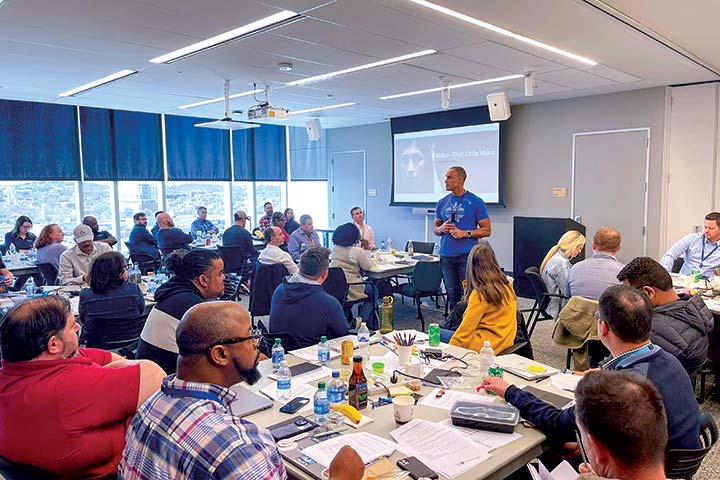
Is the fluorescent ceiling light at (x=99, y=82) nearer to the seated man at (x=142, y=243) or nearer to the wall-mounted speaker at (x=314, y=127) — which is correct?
the seated man at (x=142, y=243)

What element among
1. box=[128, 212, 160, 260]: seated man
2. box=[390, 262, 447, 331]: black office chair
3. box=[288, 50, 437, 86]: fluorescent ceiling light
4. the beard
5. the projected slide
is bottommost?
box=[390, 262, 447, 331]: black office chair

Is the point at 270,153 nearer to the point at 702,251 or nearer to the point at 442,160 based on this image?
the point at 442,160

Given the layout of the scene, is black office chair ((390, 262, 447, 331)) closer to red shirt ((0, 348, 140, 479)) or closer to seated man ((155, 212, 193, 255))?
seated man ((155, 212, 193, 255))

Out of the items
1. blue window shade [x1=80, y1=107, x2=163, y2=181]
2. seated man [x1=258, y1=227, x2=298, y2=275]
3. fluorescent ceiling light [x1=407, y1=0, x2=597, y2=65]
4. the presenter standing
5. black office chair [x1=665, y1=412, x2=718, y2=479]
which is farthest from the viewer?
blue window shade [x1=80, y1=107, x2=163, y2=181]

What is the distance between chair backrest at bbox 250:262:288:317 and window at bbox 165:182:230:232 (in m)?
5.53

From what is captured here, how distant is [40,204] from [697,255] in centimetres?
945

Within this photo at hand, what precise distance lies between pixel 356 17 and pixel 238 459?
133 inches

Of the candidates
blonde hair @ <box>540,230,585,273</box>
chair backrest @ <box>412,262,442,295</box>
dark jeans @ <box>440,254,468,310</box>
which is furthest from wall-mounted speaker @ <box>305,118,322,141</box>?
blonde hair @ <box>540,230,585,273</box>

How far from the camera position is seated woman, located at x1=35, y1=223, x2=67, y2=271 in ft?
19.1

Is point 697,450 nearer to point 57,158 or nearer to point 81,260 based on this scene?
point 81,260

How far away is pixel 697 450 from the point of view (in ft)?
6.14

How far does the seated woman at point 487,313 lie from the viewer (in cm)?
324

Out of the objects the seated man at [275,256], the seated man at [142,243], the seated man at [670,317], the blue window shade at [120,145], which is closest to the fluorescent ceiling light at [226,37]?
the seated man at [275,256]

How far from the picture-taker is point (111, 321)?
3.83 metres
